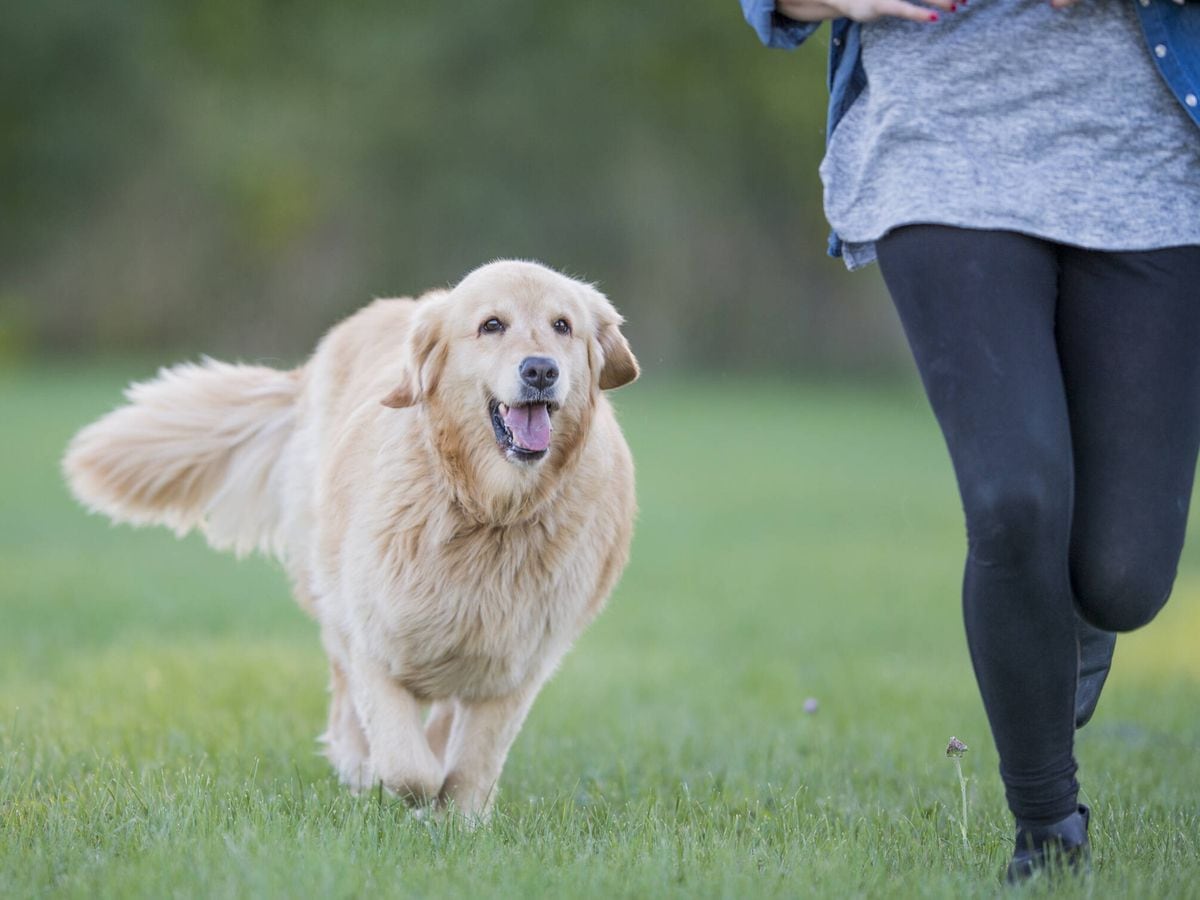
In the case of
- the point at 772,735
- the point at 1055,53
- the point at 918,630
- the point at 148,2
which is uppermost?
the point at 148,2

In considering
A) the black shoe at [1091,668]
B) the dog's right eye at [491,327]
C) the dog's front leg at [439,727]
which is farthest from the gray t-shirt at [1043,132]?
the dog's front leg at [439,727]

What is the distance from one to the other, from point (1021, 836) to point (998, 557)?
0.62m

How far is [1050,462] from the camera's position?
10.0ft

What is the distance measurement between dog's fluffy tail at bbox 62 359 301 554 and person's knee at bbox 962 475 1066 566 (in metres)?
3.05

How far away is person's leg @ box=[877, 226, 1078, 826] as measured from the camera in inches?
121

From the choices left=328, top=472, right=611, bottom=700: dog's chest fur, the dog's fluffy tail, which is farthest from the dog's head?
the dog's fluffy tail

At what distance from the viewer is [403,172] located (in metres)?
32.1

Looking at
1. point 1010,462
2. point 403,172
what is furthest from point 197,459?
point 403,172

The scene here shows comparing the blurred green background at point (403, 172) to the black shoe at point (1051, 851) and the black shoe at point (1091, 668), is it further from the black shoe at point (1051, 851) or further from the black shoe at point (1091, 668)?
the black shoe at point (1051, 851)

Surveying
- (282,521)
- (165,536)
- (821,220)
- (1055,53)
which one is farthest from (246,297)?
(1055,53)

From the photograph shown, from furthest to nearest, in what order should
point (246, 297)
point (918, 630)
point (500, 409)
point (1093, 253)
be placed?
point (246, 297)
point (918, 630)
point (500, 409)
point (1093, 253)

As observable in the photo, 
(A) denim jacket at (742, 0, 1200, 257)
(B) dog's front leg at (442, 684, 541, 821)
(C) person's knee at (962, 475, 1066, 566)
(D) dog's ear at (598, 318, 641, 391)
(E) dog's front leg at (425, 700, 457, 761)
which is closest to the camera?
(C) person's knee at (962, 475, 1066, 566)

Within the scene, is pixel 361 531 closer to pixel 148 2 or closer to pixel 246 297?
pixel 246 297

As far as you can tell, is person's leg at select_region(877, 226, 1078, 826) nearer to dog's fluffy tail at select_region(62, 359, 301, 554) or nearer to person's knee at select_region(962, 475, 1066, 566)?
person's knee at select_region(962, 475, 1066, 566)
